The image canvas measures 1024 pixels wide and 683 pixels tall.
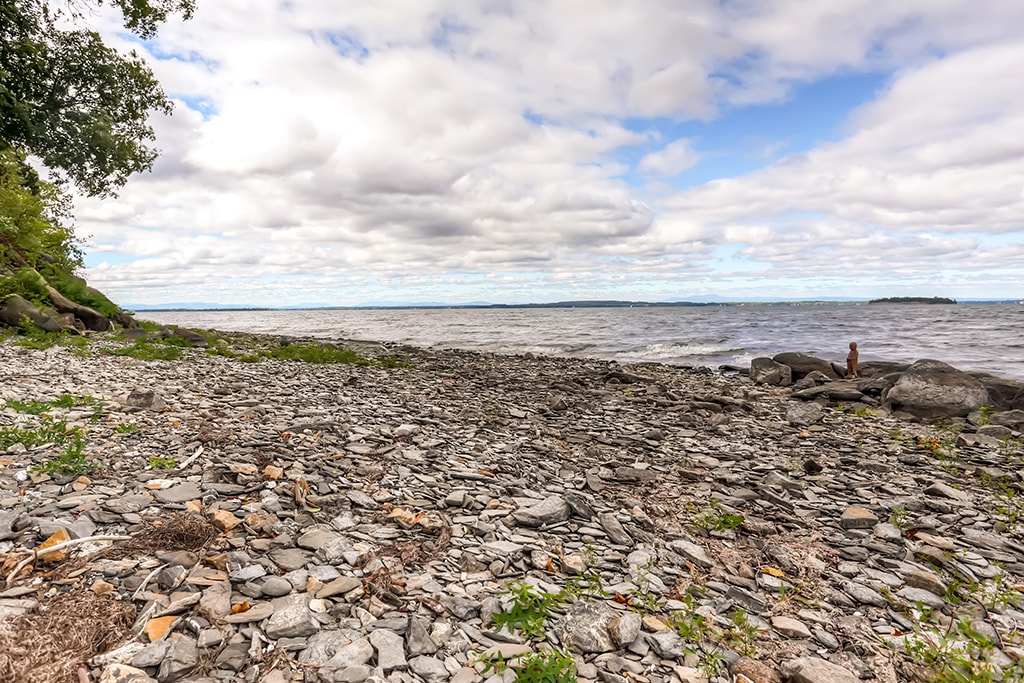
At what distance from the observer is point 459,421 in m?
11.8

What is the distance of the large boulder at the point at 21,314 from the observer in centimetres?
1845

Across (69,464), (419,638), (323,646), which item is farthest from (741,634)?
(69,464)

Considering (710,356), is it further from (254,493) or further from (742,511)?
(254,493)

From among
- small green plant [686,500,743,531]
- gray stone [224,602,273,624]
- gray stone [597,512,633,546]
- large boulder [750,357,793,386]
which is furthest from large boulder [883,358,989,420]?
gray stone [224,602,273,624]

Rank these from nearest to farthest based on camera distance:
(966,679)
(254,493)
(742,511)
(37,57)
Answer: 1. (966,679)
2. (254,493)
3. (742,511)
4. (37,57)

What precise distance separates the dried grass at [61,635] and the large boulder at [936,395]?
60.6 ft

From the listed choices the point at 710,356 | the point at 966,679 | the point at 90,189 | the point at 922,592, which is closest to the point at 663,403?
the point at 922,592

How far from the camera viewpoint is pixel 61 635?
329cm

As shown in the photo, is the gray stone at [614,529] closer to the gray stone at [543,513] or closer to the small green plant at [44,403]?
the gray stone at [543,513]

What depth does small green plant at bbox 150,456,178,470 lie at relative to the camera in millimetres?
6510

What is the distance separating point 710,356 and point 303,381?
94.5 feet

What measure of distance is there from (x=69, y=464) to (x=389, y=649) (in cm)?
531

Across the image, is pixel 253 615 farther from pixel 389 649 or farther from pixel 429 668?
pixel 429 668

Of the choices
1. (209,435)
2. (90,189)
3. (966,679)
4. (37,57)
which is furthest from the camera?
(90,189)
